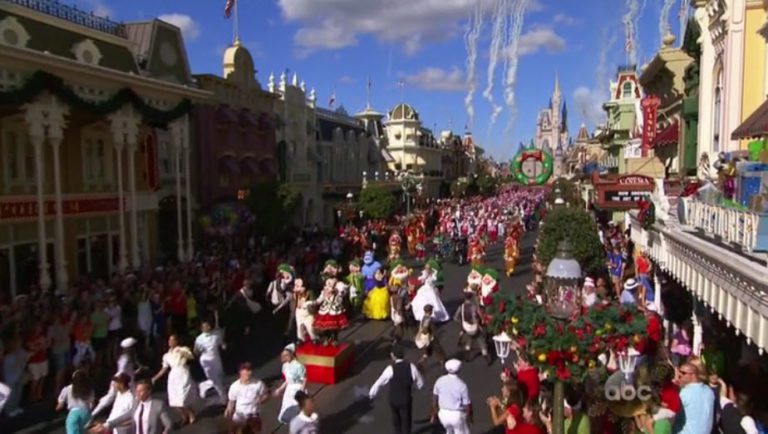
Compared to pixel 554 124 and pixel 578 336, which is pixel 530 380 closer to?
pixel 578 336

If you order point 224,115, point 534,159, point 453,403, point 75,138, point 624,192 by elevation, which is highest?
point 224,115

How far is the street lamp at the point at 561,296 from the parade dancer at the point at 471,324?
219 inches

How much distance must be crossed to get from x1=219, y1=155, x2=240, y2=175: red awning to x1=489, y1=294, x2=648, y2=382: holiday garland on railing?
2491cm

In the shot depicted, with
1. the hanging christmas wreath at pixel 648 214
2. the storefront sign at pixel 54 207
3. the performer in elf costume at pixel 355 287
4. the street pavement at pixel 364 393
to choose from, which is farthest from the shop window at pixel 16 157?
the hanging christmas wreath at pixel 648 214

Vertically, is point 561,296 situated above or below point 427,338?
above

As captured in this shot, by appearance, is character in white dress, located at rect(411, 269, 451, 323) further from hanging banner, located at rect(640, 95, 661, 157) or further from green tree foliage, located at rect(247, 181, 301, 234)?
hanging banner, located at rect(640, 95, 661, 157)

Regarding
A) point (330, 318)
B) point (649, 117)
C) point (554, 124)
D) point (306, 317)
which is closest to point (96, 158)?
point (306, 317)

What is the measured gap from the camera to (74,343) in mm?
11375

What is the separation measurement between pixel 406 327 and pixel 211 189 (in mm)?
A: 15932

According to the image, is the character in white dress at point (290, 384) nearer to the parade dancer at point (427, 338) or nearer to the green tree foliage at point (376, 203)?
the parade dancer at point (427, 338)

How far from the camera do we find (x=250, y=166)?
32.4m

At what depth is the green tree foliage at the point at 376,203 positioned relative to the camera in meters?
41.1

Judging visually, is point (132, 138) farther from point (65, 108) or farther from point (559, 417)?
point (559, 417)

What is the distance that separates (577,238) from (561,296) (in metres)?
12.3
